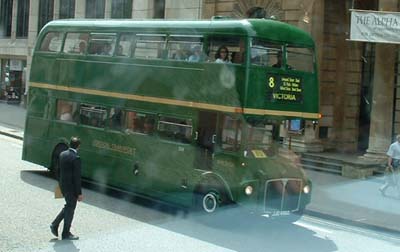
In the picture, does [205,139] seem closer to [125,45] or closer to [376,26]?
[125,45]

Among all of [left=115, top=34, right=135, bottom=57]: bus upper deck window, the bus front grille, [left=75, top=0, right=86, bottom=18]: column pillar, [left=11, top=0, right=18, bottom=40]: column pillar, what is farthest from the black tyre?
[left=11, top=0, right=18, bottom=40]: column pillar

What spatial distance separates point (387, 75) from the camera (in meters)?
18.8

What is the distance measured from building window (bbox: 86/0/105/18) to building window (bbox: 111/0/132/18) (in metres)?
1.25

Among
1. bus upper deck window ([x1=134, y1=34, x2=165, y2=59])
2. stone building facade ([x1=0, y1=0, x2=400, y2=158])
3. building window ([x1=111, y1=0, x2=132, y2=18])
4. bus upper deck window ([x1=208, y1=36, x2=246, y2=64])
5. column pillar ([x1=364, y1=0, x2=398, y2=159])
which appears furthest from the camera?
building window ([x1=111, y1=0, x2=132, y2=18])

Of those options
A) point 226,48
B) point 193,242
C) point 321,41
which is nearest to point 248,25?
point 226,48

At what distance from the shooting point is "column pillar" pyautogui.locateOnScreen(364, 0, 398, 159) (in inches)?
739

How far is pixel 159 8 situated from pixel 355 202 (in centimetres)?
1765

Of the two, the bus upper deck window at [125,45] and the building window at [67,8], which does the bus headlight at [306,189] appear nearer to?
the bus upper deck window at [125,45]

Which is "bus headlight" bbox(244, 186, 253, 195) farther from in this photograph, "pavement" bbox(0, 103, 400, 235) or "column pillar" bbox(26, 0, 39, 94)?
"column pillar" bbox(26, 0, 39, 94)

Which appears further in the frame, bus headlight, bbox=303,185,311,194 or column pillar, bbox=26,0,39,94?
column pillar, bbox=26,0,39,94

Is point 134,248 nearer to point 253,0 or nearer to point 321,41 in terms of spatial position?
point 321,41

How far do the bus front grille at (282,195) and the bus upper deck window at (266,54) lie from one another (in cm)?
218

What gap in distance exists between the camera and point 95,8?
34.8 meters

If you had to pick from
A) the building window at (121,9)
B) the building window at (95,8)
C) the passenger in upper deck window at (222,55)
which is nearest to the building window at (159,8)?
the building window at (121,9)
